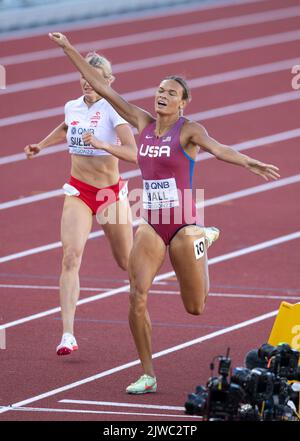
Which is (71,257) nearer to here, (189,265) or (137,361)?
(137,361)

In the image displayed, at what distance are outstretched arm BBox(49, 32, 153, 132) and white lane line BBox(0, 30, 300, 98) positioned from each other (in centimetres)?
988

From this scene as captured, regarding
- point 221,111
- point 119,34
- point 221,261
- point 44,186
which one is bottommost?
point 221,261

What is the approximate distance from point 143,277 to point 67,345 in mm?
1039

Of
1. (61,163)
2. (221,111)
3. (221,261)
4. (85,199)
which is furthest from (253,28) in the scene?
(85,199)

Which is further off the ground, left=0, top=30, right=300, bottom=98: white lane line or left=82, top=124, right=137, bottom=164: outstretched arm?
left=0, top=30, right=300, bottom=98: white lane line

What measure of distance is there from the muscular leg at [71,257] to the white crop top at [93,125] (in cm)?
46

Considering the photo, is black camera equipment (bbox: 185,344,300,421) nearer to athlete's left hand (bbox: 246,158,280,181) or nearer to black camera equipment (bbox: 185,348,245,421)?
black camera equipment (bbox: 185,348,245,421)

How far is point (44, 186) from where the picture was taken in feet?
51.7

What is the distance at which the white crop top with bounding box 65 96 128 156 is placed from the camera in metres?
9.71

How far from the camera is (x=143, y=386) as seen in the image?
8555 millimetres

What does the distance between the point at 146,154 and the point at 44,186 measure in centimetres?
727

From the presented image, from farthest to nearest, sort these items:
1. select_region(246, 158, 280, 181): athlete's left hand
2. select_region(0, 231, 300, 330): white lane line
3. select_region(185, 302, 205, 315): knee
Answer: select_region(0, 231, 300, 330): white lane line, select_region(185, 302, 205, 315): knee, select_region(246, 158, 280, 181): athlete's left hand

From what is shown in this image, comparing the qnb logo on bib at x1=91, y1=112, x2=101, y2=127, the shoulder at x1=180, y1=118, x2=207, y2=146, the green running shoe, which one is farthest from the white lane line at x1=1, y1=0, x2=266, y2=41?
the green running shoe

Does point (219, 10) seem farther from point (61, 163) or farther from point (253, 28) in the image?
point (61, 163)
